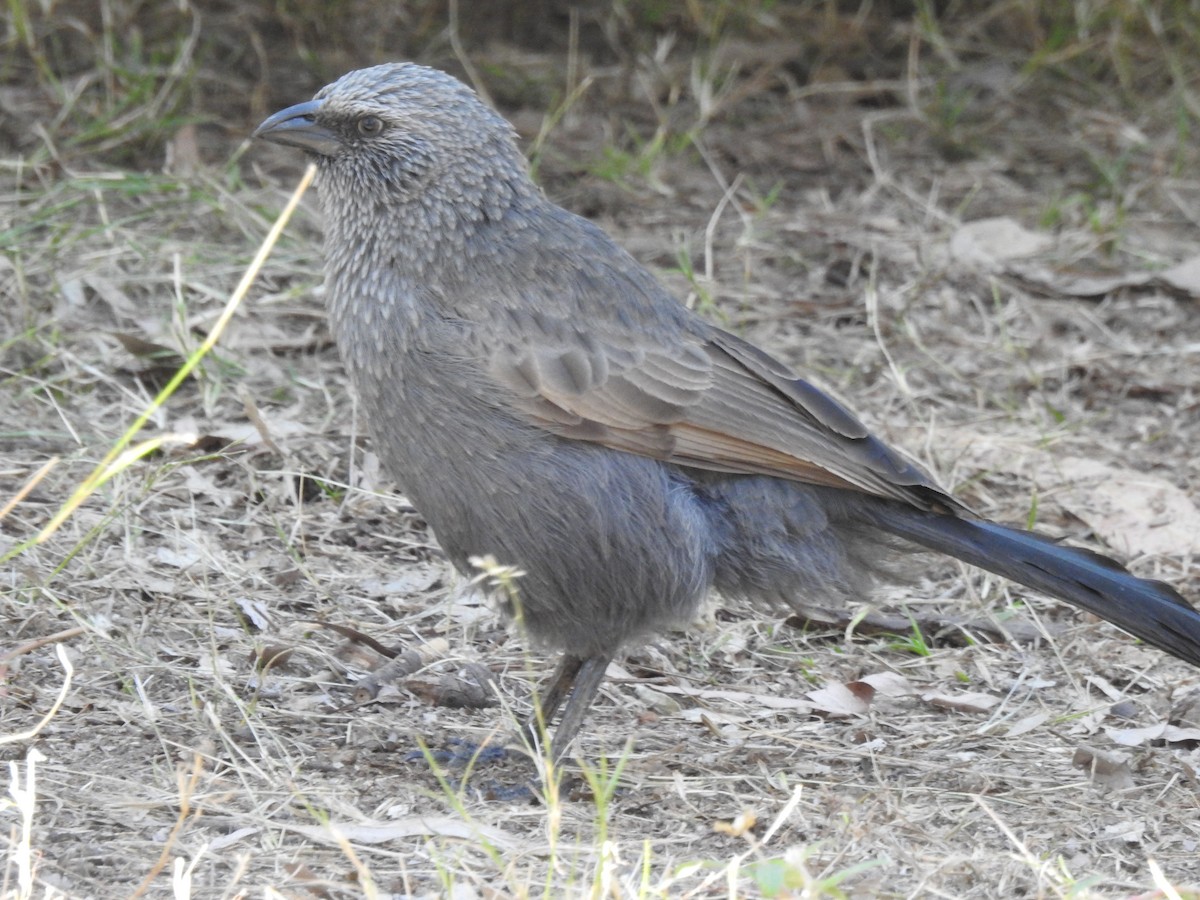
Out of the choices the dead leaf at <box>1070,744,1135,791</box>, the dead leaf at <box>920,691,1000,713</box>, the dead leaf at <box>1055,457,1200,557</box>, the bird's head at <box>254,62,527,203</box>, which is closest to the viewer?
the dead leaf at <box>1070,744,1135,791</box>

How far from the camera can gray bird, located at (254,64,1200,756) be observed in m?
3.89

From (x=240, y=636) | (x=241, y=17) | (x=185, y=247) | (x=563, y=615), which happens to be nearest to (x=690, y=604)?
(x=563, y=615)

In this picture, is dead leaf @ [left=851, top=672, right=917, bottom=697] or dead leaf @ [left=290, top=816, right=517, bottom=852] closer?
dead leaf @ [left=290, top=816, right=517, bottom=852]

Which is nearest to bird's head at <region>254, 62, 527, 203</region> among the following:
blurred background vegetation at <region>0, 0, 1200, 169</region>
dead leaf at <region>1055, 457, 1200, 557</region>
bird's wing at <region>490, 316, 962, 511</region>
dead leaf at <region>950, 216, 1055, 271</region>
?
bird's wing at <region>490, 316, 962, 511</region>

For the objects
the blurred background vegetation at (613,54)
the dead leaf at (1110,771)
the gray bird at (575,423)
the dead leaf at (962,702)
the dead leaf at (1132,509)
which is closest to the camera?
the gray bird at (575,423)

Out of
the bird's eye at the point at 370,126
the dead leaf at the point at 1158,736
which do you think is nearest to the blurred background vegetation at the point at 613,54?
the bird's eye at the point at 370,126

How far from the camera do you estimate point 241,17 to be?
7781 mm

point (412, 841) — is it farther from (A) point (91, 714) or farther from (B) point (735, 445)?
(B) point (735, 445)

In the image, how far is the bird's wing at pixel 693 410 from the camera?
3.94 m

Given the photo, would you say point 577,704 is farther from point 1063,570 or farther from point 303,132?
point 303,132

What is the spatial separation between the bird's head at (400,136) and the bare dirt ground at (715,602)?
109cm

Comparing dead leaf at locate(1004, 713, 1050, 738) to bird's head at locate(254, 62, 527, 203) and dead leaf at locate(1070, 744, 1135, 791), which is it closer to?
dead leaf at locate(1070, 744, 1135, 791)

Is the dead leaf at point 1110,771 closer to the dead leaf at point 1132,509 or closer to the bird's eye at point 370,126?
the dead leaf at point 1132,509

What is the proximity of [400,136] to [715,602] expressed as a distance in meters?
1.75
